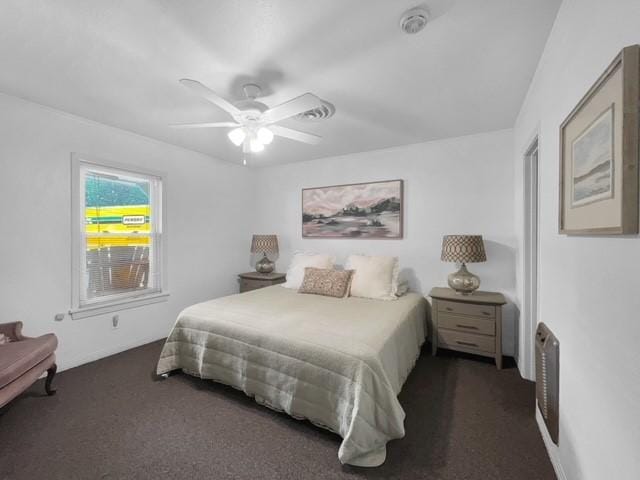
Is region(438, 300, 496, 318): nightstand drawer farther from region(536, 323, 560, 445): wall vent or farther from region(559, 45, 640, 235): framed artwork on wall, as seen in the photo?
region(559, 45, 640, 235): framed artwork on wall

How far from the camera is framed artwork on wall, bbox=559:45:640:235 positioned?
79 cm

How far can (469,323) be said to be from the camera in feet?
8.98

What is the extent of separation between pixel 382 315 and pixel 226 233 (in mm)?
2775

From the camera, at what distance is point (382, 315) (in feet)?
7.82

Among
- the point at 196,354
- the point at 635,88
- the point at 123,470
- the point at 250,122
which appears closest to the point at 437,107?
the point at 250,122

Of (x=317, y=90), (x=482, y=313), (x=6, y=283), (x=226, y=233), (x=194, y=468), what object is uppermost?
(x=317, y=90)

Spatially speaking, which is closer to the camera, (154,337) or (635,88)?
→ (635,88)

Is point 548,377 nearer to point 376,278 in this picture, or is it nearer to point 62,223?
point 376,278

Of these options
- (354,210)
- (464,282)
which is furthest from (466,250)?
(354,210)

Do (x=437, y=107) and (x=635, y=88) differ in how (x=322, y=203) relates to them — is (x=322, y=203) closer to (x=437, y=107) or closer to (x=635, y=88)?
(x=437, y=107)

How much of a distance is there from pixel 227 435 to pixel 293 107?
2149mm

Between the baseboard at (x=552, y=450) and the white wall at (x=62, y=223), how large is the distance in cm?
370

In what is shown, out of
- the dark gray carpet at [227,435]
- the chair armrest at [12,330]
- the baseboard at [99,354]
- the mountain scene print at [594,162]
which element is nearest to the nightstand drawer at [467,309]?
the dark gray carpet at [227,435]

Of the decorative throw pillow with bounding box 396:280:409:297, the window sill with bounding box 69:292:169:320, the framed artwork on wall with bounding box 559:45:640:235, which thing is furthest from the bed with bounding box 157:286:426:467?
the framed artwork on wall with bounding box 559:45:640:235
